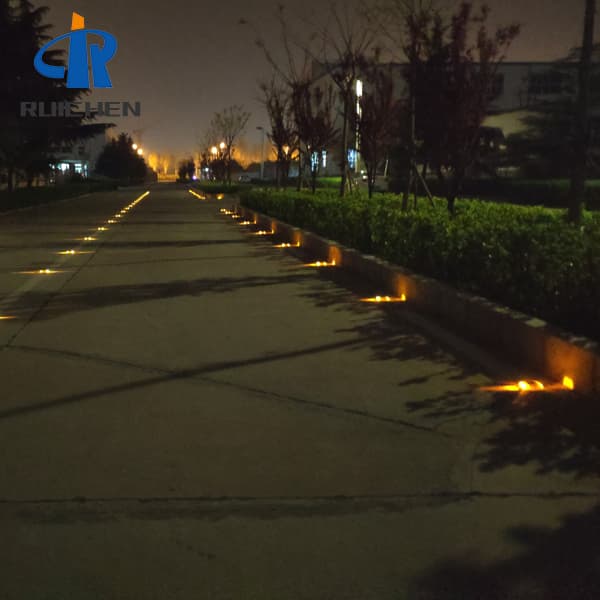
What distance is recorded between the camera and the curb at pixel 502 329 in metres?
7.26

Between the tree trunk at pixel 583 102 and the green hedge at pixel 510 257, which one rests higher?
the tree trunk at pixel 583 102

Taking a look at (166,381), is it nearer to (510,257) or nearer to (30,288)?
(510,257)

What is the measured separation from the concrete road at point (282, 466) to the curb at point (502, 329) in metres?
0.26

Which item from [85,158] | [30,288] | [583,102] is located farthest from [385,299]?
[85,158]

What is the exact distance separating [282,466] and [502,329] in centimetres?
402

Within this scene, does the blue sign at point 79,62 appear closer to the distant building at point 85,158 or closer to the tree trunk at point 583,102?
the tree trunk at point 583,102

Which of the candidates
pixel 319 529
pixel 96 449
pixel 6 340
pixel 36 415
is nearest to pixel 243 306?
pixel 6 340

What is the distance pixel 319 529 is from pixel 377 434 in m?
1.73

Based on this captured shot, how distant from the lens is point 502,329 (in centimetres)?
898

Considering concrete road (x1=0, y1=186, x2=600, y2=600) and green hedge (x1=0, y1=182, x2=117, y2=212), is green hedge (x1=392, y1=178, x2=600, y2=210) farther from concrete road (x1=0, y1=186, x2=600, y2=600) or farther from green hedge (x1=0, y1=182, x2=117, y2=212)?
concrete road (x1=0, y1=186, x2=600, y2=600)

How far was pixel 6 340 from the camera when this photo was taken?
31.8ft

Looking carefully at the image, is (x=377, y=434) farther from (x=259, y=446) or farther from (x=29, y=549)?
(x=29, y=549)

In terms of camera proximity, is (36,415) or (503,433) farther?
(36,415)

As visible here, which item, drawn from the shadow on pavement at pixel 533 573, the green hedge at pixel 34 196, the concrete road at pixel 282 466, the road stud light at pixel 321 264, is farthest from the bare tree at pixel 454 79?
the green hedge at pixel 34 196
